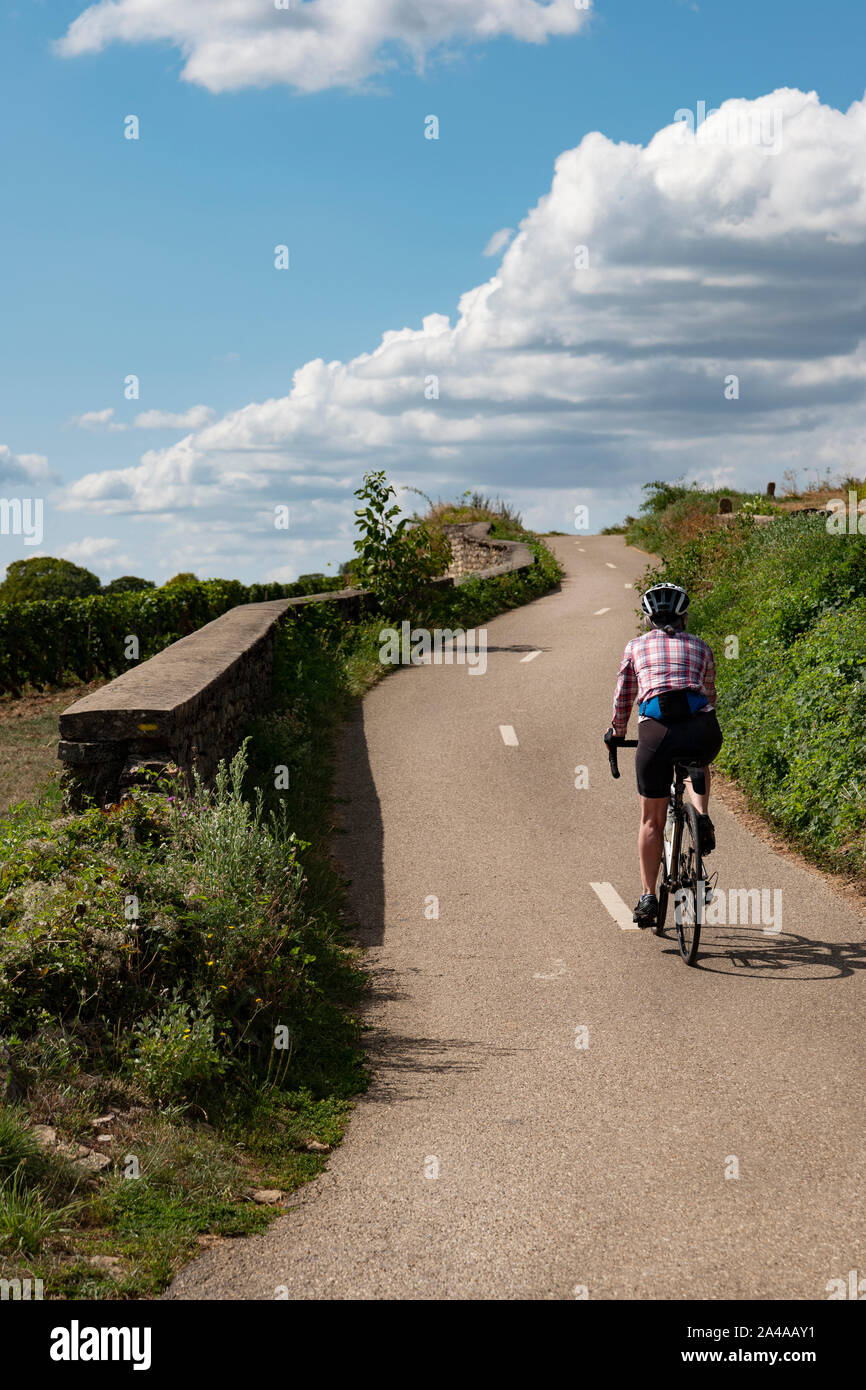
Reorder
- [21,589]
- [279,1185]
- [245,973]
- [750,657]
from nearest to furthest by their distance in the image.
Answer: [279,1185] → [245,973] → [750,657] → [21,589]

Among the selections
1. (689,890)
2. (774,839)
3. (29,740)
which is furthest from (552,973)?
(29,740)

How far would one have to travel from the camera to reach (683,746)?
750 cm

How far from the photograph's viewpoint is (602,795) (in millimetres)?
11922

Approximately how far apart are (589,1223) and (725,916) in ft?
14.4

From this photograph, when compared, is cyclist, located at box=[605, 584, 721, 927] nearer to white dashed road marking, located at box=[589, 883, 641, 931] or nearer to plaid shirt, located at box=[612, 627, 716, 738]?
plaid shirt, located at box=[612, 627, 716, 738]

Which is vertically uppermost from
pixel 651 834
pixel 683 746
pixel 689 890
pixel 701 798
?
pixel 683 746

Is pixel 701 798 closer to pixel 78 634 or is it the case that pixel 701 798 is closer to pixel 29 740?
pixel 29 740

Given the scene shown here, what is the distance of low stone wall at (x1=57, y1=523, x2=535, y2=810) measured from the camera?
7.46 m

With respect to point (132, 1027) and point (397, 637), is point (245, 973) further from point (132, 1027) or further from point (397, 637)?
point (397, 637)

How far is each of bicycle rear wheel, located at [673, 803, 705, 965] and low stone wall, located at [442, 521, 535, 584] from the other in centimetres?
2118

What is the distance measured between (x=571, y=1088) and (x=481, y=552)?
102 ft

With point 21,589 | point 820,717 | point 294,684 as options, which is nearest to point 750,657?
point 820,717

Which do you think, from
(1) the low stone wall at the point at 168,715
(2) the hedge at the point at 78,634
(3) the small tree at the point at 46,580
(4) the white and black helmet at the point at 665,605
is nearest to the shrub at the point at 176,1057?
(1) the low stone wall at the point at 168,715

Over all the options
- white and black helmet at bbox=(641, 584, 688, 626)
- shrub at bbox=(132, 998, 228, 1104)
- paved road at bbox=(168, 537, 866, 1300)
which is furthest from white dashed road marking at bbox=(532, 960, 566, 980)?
shrub at bbox=(132, 998, 228, 1104)
